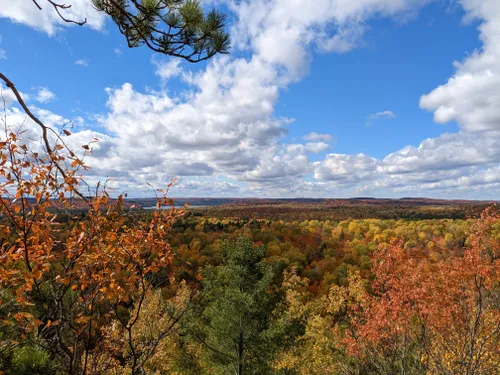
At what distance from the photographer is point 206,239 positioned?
67875mm

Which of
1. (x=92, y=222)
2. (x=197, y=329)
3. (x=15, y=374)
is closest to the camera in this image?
(x=92, y=222)

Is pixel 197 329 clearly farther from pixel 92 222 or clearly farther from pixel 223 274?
pixel 92 222

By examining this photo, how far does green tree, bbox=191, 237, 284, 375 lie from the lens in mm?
17641

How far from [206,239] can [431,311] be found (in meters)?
57.7

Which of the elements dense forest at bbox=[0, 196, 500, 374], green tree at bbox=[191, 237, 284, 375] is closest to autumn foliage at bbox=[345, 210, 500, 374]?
dense forest at bbox=[0, 196, 500, 374]

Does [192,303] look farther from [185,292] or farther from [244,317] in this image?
[185,292]

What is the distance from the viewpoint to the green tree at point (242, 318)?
17641mm

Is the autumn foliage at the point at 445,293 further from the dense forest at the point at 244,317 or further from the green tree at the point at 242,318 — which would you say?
the green tree at the point at 242,318

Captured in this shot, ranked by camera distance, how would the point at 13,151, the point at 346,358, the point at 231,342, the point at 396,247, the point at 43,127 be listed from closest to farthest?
the point at 43,127
the point at 13,151
the point at 396,247
the point at 231,342
the point at 346,358

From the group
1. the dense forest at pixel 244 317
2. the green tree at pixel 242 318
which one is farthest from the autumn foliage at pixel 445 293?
the green tree at pixel 242 318

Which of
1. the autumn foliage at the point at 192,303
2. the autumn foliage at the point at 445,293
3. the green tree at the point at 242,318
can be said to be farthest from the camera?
the green tree at the point at 242,318

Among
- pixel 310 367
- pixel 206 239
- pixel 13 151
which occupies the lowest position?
pixel 310 367

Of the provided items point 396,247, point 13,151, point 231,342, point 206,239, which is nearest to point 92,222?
point 13,151

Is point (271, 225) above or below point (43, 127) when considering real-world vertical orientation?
below
